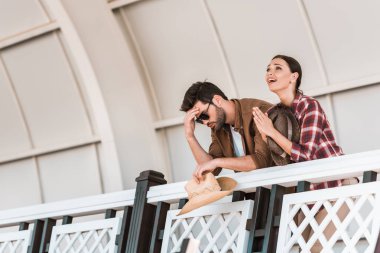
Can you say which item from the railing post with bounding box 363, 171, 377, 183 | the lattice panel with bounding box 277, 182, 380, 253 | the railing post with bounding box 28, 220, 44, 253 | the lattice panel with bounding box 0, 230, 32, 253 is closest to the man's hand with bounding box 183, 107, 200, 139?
the lattice panel with bounding box 277, 182, 380, 253

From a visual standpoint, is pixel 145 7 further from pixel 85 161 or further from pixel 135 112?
pixel 85 161

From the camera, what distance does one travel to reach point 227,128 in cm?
535

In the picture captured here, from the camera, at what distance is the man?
16.1 ft

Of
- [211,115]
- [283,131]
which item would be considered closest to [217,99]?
[211,115]

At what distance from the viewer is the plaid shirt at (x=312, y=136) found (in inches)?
179

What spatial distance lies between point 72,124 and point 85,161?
1.96ft

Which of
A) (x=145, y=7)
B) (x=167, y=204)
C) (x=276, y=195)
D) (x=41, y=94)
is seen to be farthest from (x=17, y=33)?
(x=276, y=195)

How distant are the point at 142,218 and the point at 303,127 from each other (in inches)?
59.2

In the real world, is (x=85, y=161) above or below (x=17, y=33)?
below

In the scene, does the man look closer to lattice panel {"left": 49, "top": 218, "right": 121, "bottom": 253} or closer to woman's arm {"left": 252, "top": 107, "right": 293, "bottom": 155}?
woman's arm {"left": 252, "top": 107, "right": 293, "bottom": 155}

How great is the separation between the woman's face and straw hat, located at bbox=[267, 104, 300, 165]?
0.23 metres

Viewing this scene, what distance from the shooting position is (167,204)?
5414 millimetres

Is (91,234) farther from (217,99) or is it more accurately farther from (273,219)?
(273,219)

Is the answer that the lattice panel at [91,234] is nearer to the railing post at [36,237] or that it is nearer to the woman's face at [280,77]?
the railing post at [36,237]
